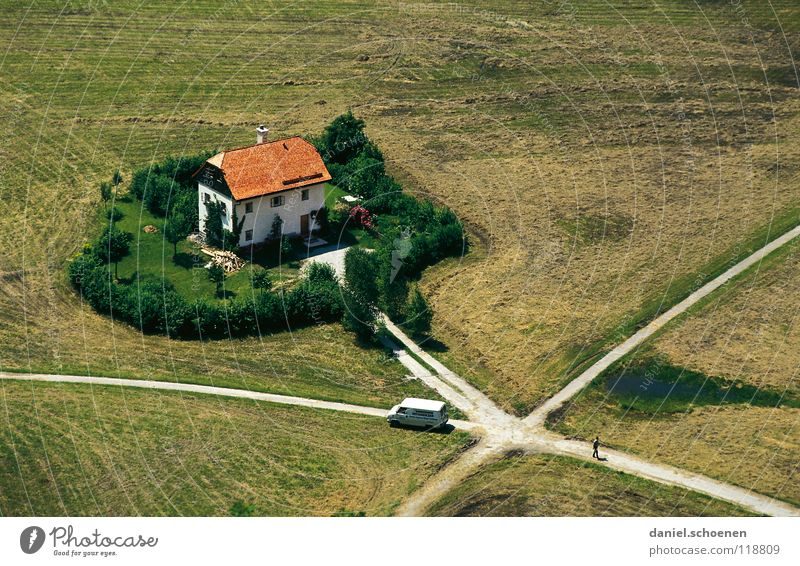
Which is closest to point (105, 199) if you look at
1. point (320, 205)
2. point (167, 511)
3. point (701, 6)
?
point (320, 205)

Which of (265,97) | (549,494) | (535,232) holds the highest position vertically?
(265,97)

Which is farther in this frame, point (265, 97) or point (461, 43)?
point (461, 43)

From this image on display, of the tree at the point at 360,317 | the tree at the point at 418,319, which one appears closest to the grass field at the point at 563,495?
the tree at the point at 360,317

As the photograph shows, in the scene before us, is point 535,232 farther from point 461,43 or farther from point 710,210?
point 461,43

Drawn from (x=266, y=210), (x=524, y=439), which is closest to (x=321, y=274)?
(x=266, y=210)

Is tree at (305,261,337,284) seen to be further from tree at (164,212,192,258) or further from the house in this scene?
tree at (164,212,192,258)

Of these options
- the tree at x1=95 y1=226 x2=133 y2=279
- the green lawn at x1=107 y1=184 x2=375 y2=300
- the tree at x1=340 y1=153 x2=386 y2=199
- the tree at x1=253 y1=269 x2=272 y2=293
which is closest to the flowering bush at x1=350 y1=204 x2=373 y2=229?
the green lawn at x1=107 y1=184 x2=375 y2=300

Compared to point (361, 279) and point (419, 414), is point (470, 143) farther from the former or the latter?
point (419, 414)
